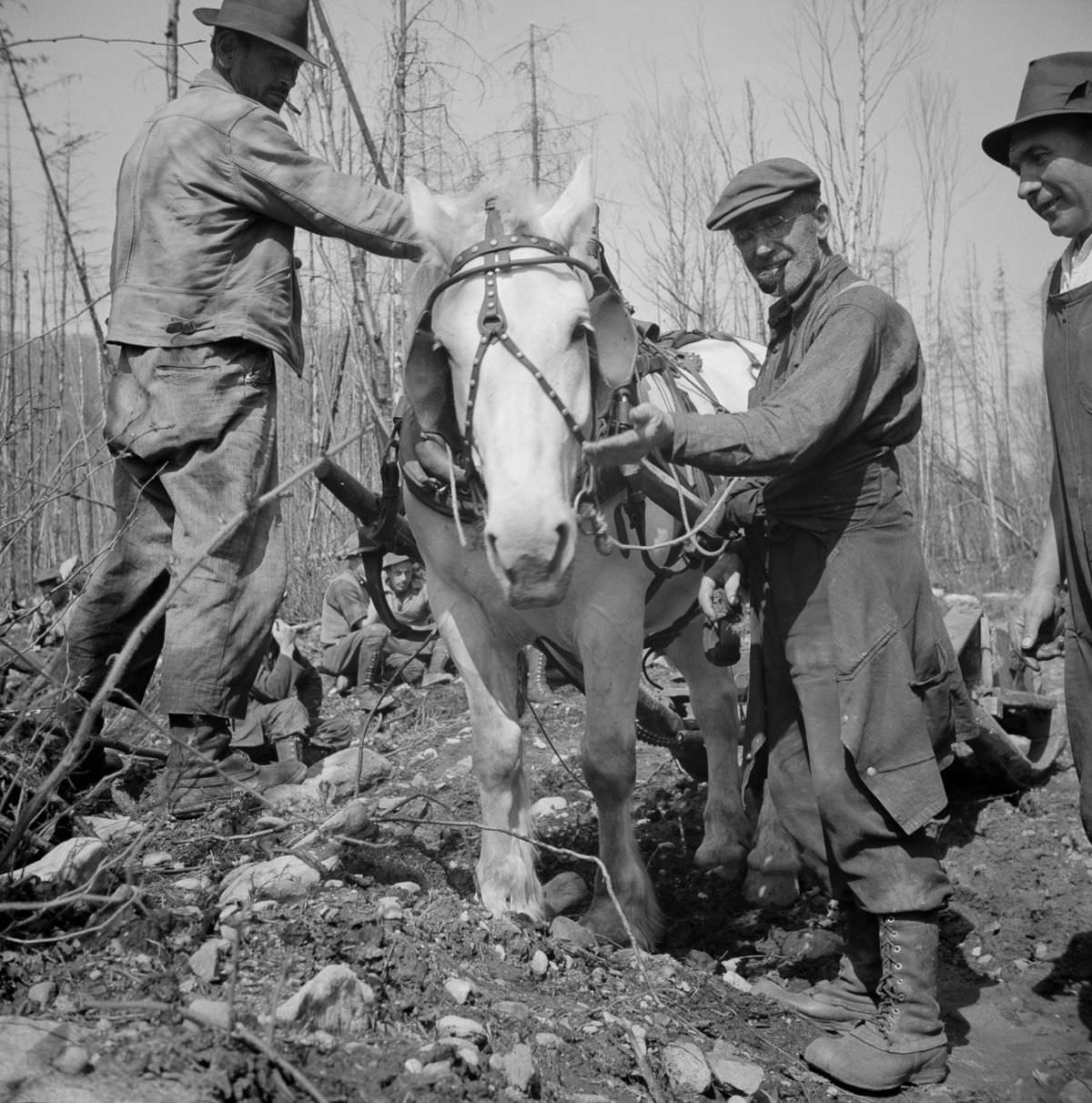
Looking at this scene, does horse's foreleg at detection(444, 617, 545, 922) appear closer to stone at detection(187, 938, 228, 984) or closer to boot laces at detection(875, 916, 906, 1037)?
boot laces at detection(875, 916, 906, 1037)

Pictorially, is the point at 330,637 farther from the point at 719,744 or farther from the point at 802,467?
the point at 802,467

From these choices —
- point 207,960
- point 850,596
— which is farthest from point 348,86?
point 207,960

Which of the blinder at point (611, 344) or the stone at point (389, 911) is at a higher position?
the blinder at point (611, 344)

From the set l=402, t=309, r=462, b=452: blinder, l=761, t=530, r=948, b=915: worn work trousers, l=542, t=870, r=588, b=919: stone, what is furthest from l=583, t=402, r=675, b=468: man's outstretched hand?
l=542, t=870, r=588, b=919: stone

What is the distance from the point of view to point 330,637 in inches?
326

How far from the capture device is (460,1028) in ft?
7.47

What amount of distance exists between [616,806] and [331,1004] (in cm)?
147

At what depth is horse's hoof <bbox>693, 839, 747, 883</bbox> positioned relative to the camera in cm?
431

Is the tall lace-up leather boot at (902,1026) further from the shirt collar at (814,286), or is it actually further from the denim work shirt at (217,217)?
the denim work shirt at (217,217)

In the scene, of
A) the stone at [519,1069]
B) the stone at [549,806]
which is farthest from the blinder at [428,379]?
the stone at [549,806]

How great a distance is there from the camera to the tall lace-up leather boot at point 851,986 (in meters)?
3.05

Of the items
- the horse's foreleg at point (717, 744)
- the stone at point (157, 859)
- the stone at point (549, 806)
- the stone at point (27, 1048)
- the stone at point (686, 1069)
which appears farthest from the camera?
the stone at point (549, 806)

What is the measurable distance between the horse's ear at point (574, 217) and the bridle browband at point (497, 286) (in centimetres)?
7

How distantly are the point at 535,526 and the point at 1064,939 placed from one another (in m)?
2.62
